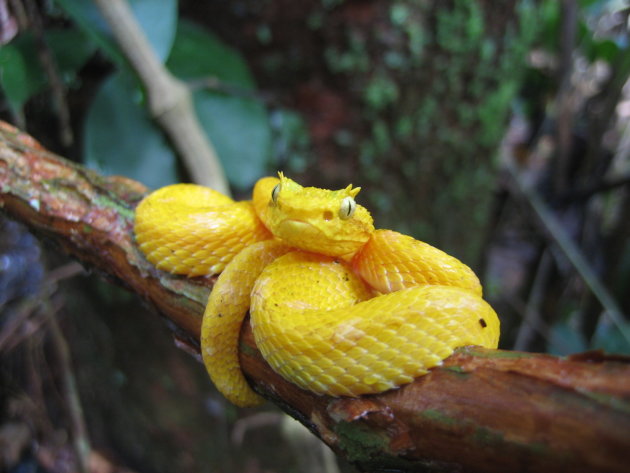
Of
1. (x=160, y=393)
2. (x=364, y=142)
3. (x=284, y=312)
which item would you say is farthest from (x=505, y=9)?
(x=160, y=393)

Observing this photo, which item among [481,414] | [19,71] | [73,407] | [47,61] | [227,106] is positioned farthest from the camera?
[73,407]

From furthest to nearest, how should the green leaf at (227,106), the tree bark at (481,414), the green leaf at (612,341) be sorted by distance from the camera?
the green leaf at (612,341)
the green leaf at (227,106)
the tree bark at (481,414)

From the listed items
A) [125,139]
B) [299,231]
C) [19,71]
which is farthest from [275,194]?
[19,71]

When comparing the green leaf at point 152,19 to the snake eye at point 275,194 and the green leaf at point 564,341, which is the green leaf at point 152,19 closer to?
the snake eye at point 275,194

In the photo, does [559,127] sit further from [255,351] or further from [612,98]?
[255,351]

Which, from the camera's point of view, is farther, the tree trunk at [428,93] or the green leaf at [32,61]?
the tree trunk at [428,93]

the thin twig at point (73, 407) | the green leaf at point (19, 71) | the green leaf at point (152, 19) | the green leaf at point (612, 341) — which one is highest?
the green leaf at point (152, 19)

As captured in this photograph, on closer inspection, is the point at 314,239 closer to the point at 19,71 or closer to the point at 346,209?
the point at 346,209

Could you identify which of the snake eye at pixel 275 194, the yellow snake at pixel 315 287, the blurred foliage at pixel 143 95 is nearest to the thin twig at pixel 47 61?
the blurred foliage at pixel 143 95
